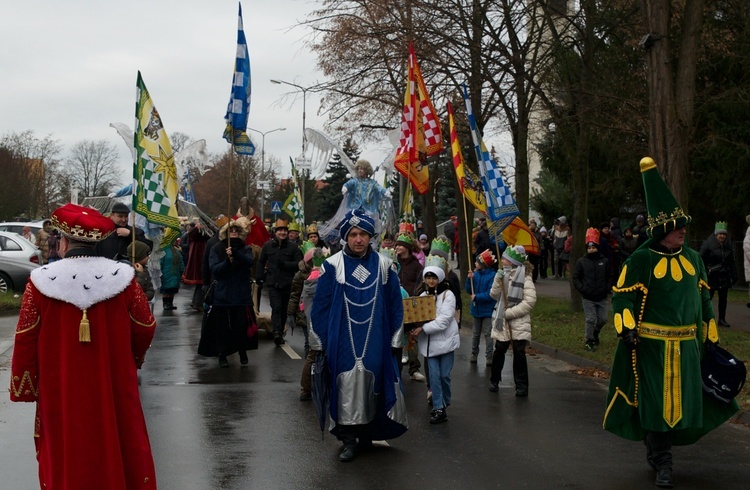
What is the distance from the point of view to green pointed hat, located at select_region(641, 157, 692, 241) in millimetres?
7129

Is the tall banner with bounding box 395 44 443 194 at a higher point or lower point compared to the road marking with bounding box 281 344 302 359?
higher

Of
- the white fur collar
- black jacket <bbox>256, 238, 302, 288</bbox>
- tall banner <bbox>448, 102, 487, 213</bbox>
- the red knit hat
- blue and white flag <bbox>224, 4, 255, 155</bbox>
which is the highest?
blue and white flag <bbox>224, 4, 255, 155</bbox>

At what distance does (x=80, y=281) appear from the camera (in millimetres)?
5223

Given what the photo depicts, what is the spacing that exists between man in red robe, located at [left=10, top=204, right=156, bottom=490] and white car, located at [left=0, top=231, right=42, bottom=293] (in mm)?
17704

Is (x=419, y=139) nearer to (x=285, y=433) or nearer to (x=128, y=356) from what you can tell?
(x=285, y=433)

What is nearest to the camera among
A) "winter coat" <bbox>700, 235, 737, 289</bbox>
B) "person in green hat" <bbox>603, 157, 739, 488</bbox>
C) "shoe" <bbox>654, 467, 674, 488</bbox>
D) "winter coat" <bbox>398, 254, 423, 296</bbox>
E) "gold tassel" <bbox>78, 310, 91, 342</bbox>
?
"gold tassel" <bbox>78, 310, 91, 342</bbox>

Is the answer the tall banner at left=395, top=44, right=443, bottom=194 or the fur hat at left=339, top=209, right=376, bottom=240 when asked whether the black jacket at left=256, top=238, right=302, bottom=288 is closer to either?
the tall banner at left=395, top=44, right=443, bottom=194

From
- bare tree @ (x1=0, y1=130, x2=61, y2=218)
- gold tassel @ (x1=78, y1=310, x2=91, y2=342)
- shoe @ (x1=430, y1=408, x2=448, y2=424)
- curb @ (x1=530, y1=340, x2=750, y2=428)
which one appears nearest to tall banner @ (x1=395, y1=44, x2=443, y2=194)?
curb @ (x1=530, y1=340, x2=750, y2=428)

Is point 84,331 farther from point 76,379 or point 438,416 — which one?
point 438,416

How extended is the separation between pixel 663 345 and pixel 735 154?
16774mm

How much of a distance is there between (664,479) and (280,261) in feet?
28.2

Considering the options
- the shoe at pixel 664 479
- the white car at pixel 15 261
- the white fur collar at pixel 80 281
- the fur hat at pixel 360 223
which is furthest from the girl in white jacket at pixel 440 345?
the white car at pixel 15 261

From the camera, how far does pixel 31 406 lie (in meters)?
9.71

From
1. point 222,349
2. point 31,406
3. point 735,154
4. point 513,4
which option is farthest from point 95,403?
point 735,154
